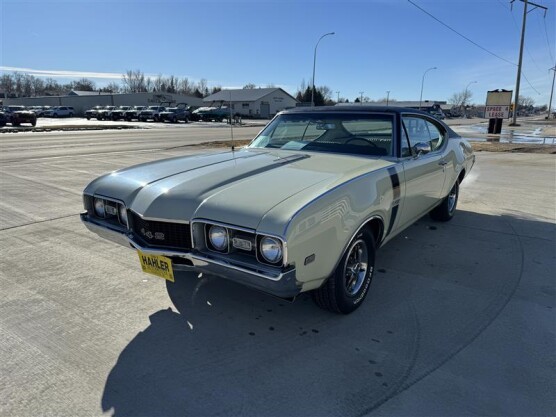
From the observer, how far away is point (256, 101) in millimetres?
78250

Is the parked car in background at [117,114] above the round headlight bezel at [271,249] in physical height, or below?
above

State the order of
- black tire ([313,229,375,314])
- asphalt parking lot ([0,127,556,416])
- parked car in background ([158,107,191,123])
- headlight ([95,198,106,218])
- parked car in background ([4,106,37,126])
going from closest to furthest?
asphalt parking lot ([0,127,556,416]) < black tire ([313,229,375,314]) < headlight ([95,198,106,218]) < parked car in background ([4,106,37,126]) < parked car in background ([158,107,191,123])

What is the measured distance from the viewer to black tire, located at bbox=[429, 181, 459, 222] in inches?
215

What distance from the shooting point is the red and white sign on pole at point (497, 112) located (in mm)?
24844

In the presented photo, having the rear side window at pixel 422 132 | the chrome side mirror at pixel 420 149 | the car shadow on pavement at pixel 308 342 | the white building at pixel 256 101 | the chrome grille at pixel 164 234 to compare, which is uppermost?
the white building at pixel 256 101

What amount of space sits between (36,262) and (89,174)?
18.0 ft

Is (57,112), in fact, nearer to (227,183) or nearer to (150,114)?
(150,114)

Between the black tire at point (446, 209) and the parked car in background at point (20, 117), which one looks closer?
the black tire at point (446, 209)

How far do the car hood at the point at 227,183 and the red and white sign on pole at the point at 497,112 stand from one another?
25.5 meters

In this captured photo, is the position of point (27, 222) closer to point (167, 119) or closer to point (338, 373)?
point (338, 373)

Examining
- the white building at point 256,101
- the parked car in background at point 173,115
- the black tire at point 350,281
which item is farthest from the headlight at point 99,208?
the white building at point 256,101

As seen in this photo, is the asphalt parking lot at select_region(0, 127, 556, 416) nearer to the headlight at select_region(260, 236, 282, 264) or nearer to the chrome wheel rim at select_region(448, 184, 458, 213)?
the headlight at select_region(260, 236, 282, 264)

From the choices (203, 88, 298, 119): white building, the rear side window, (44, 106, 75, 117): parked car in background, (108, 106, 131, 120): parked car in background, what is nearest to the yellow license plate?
the rear side window

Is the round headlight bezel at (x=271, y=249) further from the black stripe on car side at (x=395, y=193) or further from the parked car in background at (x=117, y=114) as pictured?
the parked car in background at (x=117, y=114)
